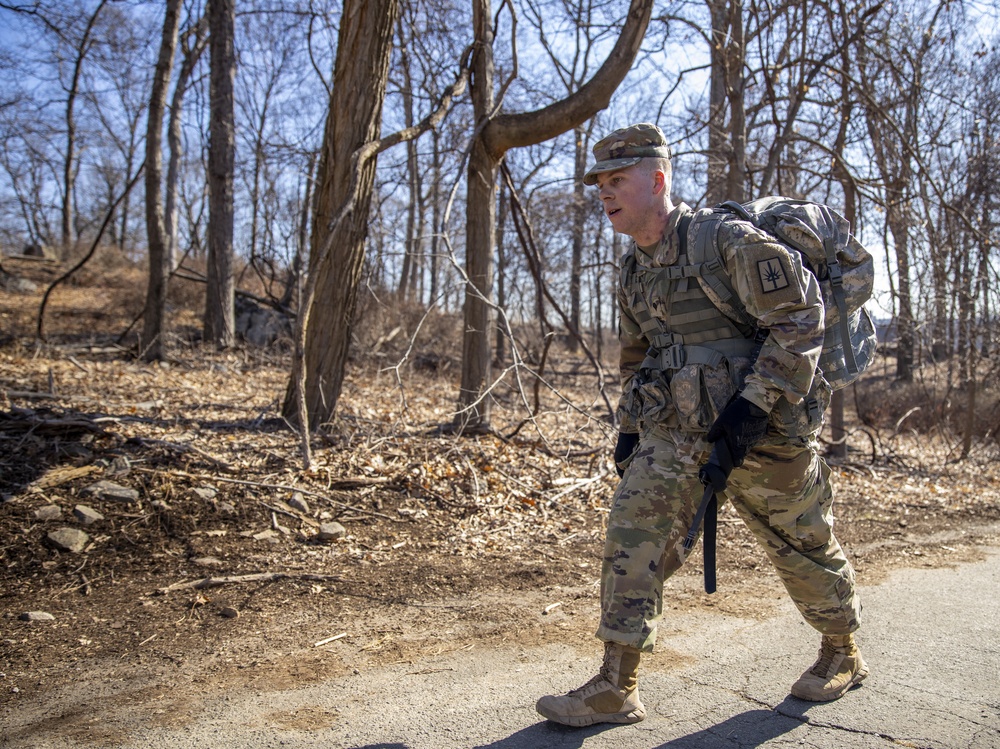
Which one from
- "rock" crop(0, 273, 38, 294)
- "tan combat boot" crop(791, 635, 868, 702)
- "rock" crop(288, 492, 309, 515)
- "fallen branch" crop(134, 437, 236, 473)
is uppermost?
"rock" crop(0, 273, 38, 294)

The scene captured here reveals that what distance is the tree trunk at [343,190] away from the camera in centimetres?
609

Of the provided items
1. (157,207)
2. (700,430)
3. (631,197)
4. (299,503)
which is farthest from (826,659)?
(157,207)

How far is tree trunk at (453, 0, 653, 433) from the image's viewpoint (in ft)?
21.4

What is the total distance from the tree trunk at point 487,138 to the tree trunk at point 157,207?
15.7 ft

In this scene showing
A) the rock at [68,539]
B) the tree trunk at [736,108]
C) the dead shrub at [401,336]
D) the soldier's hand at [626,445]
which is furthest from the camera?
the dead shrub at [401,336]

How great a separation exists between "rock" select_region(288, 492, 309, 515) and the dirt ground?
0.01 metres

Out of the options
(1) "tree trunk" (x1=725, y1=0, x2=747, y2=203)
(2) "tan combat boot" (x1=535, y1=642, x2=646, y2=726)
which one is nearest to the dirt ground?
(2) "tan combat boot" (x1=535, y1=642, x2=646, y2=726)

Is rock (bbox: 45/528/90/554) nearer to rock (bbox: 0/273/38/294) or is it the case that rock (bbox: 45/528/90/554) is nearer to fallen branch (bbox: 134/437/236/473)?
fallen branch (bbox: 134/437/236/473)

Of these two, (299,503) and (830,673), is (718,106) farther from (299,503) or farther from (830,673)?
(830,673)

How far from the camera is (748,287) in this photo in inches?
101

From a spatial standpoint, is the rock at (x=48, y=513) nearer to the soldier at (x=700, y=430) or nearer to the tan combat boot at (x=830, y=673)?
the soldier at (x=700, y=430)

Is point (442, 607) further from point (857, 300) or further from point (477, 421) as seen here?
point (477, 421)

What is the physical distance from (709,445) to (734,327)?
44cm

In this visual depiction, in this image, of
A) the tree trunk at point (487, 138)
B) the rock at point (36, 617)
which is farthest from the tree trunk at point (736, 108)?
the rock at point (36, 617)
